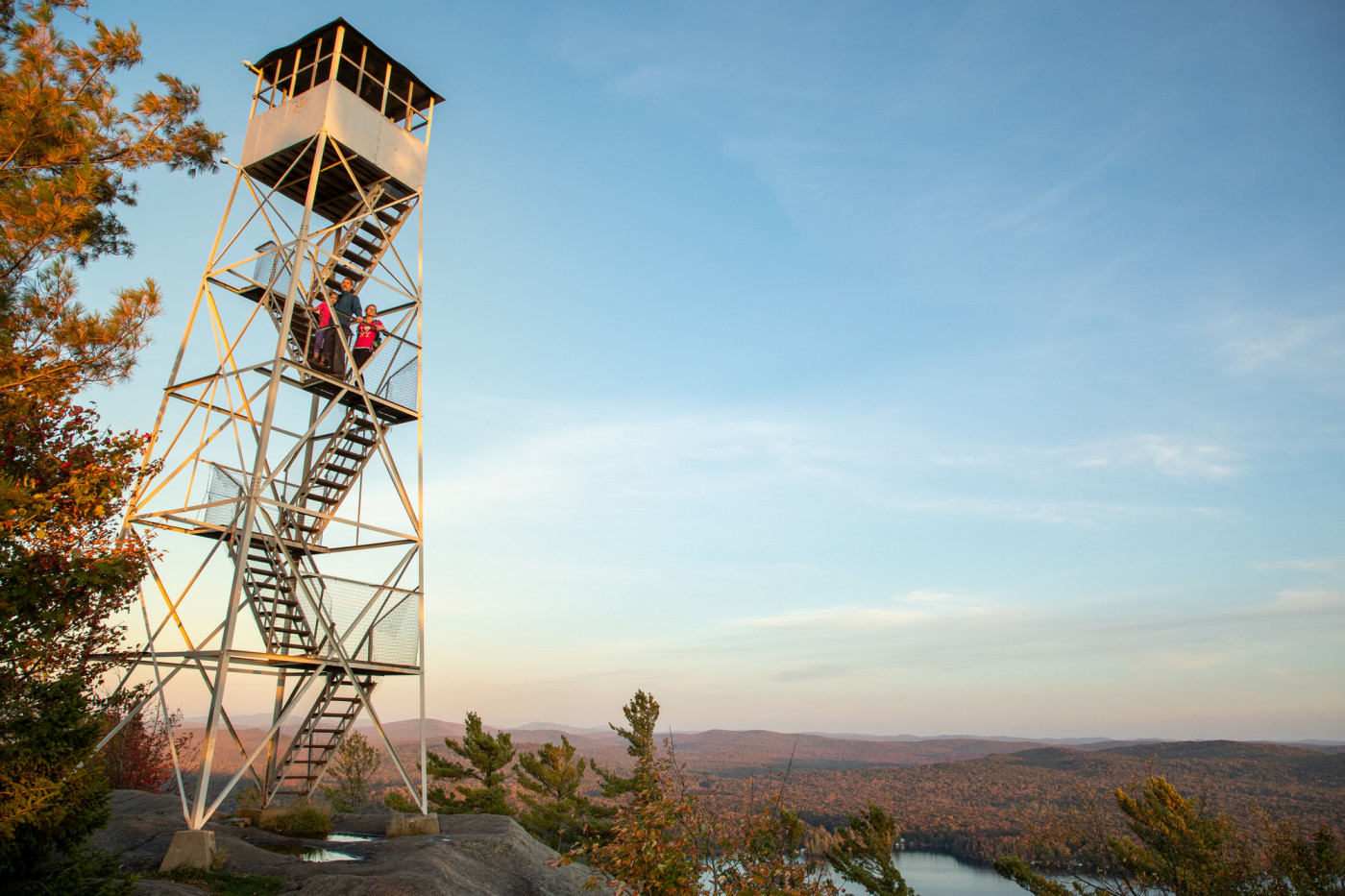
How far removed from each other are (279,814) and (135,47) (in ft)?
43.9

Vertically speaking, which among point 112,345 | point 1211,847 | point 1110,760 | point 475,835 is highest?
point 112,345

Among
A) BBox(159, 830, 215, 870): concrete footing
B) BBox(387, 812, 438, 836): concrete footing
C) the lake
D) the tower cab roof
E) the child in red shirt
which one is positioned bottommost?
the lake

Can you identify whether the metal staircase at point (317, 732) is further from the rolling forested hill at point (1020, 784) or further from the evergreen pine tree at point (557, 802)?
the rolling forested hill at point (1020, 784)

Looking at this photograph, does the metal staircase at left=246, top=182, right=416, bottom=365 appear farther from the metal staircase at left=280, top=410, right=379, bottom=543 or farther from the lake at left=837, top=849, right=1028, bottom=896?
the lake at left=837, top=849, right=1028, bottom=896

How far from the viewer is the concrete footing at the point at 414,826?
13320 mm

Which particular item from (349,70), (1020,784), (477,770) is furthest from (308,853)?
(1020,784)

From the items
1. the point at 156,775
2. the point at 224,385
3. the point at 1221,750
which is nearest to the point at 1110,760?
the point at 1221,750

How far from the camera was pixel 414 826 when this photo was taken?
1334cm

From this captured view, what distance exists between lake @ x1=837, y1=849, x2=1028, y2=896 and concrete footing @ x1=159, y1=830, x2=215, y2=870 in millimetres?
69697

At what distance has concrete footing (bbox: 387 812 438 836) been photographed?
13.3 metres

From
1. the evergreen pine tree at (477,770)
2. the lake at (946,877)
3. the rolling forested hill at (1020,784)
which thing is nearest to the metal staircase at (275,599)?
the evergreen pine tree at (477,770)

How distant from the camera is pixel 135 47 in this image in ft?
41.7

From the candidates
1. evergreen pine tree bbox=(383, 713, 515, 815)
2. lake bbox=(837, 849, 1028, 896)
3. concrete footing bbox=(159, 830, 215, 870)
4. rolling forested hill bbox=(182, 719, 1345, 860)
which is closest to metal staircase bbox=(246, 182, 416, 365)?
concrete footing bbox=(159, 830, 215, 870)

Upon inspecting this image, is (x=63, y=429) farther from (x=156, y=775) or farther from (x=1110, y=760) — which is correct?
(x=1110, y=760)
